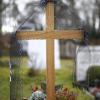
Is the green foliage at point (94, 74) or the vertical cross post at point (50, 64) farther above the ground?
the vertical cross post at point (50, 64)

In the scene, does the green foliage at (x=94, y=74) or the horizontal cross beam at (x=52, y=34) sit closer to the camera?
the horizontal cross beam at (x=52, y=34)

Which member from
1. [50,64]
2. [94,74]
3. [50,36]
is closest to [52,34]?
[50,36]

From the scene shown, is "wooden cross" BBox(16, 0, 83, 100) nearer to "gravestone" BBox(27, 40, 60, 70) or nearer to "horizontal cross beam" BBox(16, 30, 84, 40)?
"horizontal cross beam" BBox(16, 30, 84, 40)

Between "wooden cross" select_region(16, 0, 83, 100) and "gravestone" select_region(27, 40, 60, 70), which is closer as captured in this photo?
"wooden cross" select_region(16, 0, 83, 100)

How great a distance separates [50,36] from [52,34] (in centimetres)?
5

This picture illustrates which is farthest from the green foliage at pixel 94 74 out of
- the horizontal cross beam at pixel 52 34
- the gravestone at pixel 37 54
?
the gravestone at pixel 37 54

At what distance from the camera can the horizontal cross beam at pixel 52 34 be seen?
756cm

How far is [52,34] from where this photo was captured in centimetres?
757

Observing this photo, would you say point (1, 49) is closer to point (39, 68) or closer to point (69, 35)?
point (39, 68)

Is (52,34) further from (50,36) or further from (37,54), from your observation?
(37,54)

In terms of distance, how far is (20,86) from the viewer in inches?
331

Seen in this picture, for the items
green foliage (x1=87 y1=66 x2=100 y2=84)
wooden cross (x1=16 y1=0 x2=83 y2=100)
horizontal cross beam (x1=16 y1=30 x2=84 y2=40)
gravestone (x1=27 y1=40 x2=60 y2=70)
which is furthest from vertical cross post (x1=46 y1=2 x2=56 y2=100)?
gravestone (x1=27 y1=40 x2=60 y2=70)

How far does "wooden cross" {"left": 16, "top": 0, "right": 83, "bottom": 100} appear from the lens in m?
7.49

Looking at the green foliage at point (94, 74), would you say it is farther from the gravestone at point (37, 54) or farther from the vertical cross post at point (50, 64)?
the gravestone at point (37, 54)
